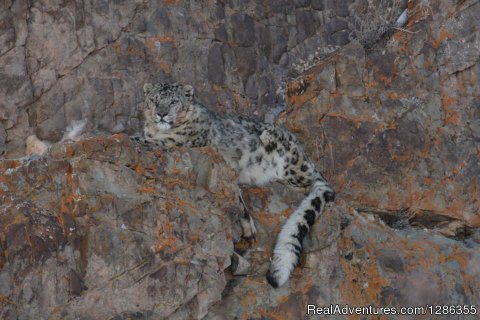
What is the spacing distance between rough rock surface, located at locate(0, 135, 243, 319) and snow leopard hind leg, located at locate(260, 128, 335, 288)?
513 mm

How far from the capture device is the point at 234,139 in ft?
27.6

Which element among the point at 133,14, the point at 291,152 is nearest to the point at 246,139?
the point at 291,152

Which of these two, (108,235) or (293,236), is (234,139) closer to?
(293,236)

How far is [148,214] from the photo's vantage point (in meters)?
6.51

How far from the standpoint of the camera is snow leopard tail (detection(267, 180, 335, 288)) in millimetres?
6664

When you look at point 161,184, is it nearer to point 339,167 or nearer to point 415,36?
point 339,167

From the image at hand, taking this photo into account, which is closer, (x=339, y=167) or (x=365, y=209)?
(x=365, y=209)

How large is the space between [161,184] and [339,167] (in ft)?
10.4

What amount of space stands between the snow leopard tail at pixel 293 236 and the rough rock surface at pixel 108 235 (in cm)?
48

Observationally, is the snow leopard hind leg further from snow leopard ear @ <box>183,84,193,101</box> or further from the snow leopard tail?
snow leopard ear @ <box>183,84,193,101</box>

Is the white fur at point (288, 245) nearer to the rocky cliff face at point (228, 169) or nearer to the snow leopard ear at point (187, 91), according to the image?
the rocky cliff face at point (228, 169)

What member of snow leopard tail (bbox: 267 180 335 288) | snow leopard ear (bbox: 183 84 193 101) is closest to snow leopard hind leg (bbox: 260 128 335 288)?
snow leopard tail (bbox: 267 180 335 288)

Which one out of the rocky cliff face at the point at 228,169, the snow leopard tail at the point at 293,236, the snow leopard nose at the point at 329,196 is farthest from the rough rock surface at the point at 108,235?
the snow leopard nose at the point at 329,196

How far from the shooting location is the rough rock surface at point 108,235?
5.98m
